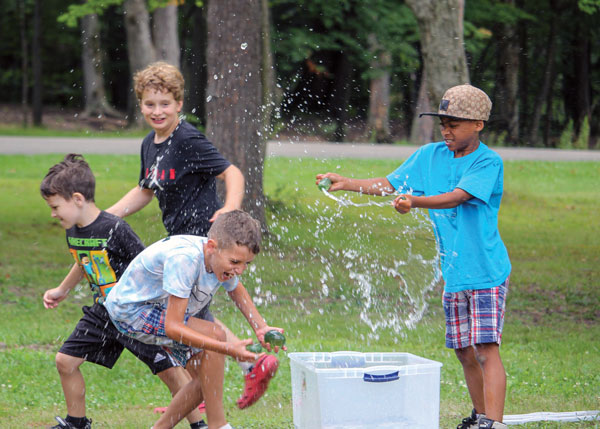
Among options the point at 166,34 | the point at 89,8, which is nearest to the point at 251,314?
the point at 89,8

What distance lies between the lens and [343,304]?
8336 millimetres

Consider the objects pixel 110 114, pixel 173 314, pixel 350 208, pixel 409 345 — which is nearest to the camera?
pixel 173 314

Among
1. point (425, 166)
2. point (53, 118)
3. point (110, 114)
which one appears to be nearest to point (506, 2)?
point (110, 114)

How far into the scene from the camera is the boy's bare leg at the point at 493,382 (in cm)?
417

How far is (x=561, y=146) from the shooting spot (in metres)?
24.6

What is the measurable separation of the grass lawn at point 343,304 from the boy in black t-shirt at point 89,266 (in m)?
0.49

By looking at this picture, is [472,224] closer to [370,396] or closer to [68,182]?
[370,396]

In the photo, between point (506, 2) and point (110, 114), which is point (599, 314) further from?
point (110, 114)

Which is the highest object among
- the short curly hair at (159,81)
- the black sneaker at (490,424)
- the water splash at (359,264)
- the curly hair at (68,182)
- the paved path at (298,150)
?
the short curly hair at (159,81)

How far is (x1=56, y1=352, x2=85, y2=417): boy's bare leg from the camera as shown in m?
4.25

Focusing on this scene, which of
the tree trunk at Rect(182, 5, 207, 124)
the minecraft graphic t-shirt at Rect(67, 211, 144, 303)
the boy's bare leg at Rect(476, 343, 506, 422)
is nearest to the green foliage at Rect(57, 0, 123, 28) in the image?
the tree trunk at Rect(182, 5, 207, 124)

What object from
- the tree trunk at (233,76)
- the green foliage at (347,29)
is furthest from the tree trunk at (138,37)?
the tree trunk at (233,76)

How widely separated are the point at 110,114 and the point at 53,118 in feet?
7.83

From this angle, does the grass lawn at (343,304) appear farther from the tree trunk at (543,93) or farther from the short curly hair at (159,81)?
the tree trunk at (543,93)
